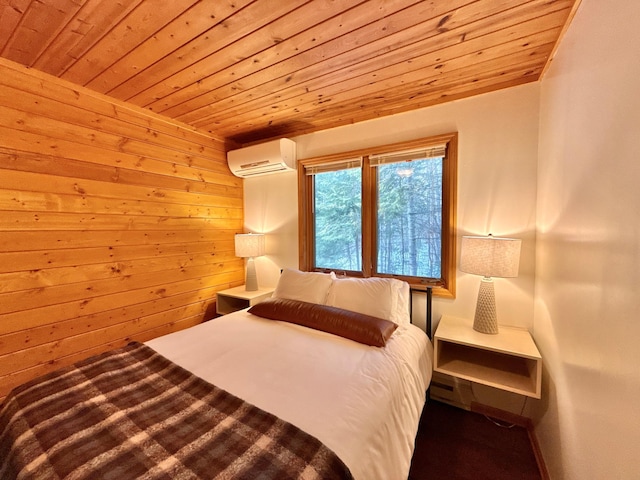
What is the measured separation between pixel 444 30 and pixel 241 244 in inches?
91.1

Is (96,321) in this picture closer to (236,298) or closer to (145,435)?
(236,298)

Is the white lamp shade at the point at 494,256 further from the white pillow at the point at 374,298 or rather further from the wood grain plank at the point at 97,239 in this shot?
the wood grain plank at the point at 97,239

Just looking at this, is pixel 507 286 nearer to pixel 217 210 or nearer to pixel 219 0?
pixel 219 0

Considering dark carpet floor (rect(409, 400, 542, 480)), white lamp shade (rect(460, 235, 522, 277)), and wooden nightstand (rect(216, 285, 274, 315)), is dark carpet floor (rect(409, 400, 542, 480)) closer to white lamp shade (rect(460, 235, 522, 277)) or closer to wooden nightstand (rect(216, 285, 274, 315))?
white lamp shade (rect(460, 235, 522, 277))

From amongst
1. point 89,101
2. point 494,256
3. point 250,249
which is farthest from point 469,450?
point 89,101

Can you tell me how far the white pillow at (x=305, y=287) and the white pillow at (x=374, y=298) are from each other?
85mm

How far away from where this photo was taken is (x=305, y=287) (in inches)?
84.5

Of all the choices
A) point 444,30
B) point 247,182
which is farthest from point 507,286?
point 247,182

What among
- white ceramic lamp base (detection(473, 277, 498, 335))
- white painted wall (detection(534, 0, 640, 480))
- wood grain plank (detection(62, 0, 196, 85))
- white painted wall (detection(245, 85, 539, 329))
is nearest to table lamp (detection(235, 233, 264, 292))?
white painted wall (detection(245, 85, 539, 329))

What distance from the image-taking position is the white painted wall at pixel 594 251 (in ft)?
2.45

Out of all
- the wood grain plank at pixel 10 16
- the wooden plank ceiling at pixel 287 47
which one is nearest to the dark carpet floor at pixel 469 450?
the wooden plank ceiling at pixel 287 47

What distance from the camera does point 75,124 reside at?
1857 millimetres

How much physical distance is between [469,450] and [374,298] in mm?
1051

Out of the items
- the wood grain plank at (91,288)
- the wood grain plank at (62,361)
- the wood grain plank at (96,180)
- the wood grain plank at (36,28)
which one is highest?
the wood grain plank at (36,28)
